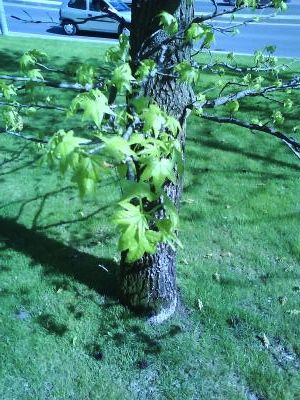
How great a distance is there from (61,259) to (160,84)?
7.89ft

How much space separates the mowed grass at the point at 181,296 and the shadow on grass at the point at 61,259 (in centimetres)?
1

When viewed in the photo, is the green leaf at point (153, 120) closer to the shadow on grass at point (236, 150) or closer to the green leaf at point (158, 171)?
the green leaf at point (158, 171)

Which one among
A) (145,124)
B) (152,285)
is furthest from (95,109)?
(152,285)

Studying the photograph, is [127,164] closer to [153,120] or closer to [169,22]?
[153,120]

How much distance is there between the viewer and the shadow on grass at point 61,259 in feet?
14.1

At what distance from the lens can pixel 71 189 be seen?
5.87 m

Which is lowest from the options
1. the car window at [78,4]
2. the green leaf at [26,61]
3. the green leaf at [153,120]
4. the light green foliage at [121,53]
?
the car window at [78,4]

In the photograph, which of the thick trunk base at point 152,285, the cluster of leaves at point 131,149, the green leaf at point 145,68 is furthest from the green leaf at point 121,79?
the thick trunk base at point 152,285

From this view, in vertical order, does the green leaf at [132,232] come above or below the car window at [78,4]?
above

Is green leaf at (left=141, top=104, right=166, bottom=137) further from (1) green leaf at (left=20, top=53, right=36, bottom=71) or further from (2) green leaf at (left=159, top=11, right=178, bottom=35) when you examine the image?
(1) green leaf at (left=20, top=53, right=36, bottom=71)

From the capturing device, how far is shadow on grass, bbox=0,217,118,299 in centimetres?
431

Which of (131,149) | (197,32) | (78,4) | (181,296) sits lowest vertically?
(181,296)

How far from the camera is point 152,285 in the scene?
3736mm

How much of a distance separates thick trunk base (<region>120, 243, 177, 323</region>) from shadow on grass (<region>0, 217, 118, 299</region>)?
324 mm
